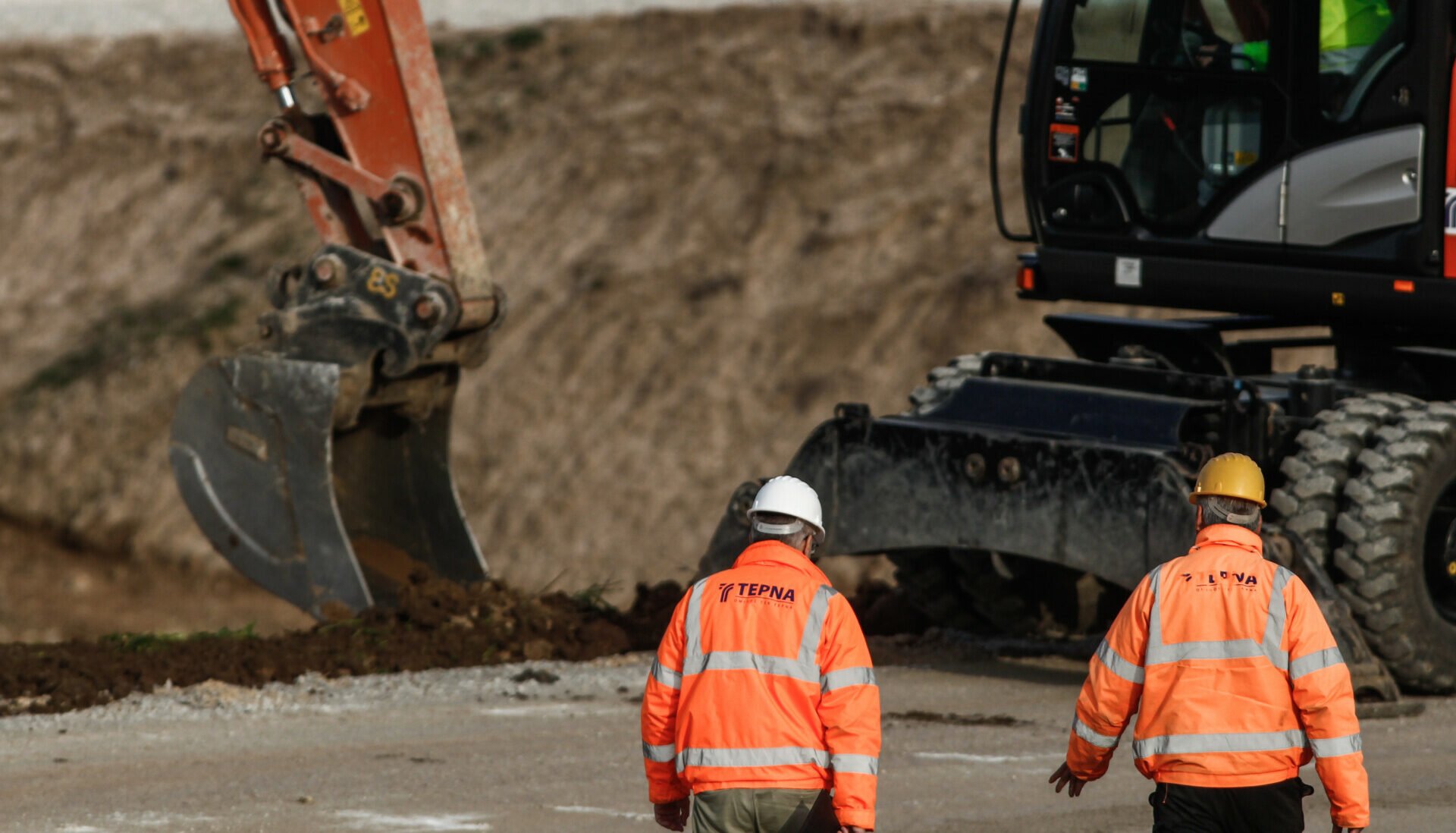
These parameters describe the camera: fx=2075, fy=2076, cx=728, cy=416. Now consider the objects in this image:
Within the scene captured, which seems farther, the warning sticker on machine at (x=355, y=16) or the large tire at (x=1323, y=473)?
the warning sticker on machine at (x=355, y=16)

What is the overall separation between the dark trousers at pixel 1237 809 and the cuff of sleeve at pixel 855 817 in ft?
2.50

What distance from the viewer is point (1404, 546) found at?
9109 mm

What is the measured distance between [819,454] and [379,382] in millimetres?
2226

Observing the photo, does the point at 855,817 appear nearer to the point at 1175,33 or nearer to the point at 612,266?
the point at 1175,33

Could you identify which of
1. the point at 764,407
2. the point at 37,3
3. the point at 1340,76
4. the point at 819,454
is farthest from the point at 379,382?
the point at 37,3

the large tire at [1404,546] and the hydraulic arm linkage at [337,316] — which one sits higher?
Result: the hydraulic arm linkage at [337,316]

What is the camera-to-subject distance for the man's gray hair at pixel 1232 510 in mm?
5094

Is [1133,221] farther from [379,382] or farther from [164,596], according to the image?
[164,596]

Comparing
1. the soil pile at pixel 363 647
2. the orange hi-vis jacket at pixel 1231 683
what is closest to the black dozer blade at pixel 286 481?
the soil pile at pixel 363 647

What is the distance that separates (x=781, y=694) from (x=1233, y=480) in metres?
1.24

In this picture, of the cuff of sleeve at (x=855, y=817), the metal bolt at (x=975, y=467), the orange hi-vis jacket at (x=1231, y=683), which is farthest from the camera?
the metal bolt at (x=975, y=467)

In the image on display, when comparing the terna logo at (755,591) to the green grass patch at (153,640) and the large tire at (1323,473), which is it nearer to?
the large tire at (1323,473)

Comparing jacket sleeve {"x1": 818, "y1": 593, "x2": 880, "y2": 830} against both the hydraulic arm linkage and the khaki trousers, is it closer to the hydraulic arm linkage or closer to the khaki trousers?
the khaki trousers

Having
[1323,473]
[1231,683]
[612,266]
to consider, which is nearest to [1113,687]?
[1231,683]
